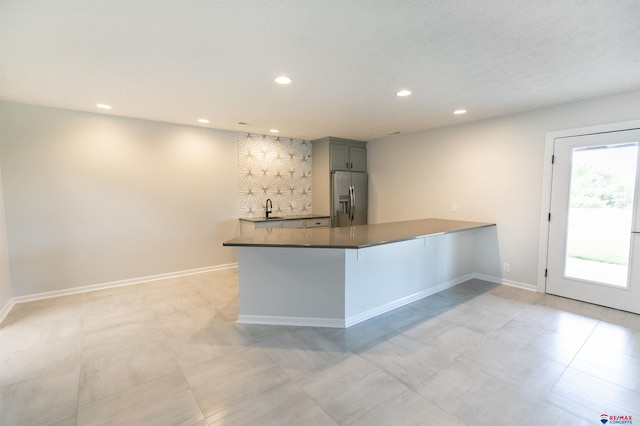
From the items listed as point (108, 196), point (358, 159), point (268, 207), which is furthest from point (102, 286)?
point (358, 159)

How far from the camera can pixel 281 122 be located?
13.7ft

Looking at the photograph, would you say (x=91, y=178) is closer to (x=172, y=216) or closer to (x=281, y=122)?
(x=172, y=216)

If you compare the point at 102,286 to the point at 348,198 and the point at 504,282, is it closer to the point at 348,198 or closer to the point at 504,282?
the point at 348,198

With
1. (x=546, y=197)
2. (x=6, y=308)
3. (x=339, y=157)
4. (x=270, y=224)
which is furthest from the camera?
(x=339, y=157)

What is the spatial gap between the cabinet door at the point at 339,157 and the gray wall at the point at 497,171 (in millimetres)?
957

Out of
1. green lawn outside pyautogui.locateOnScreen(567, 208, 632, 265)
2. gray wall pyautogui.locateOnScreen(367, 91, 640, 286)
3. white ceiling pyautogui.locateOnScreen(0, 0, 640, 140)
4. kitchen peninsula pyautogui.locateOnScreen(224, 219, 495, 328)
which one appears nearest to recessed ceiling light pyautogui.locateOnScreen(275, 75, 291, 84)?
white ceiling pyautogui.locateOnScreen(0, 0, 640, 140)

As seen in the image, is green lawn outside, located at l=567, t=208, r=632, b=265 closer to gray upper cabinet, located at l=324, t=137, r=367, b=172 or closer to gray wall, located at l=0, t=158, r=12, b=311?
gray upper cabinet, located at l=324, t=137, r=367, b=172

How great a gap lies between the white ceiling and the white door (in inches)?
25.2

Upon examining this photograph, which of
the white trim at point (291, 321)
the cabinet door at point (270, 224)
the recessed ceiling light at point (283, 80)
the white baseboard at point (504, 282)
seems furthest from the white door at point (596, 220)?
the cabinet door at point (270, 224)

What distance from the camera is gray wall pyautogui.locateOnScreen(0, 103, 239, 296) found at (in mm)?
3389

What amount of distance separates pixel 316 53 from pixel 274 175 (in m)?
3.38

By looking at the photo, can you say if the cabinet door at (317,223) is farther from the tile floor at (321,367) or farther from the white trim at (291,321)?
the white trim at (291,321)

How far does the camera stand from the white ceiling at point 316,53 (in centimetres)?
162

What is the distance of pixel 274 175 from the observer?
5340 millimetres
